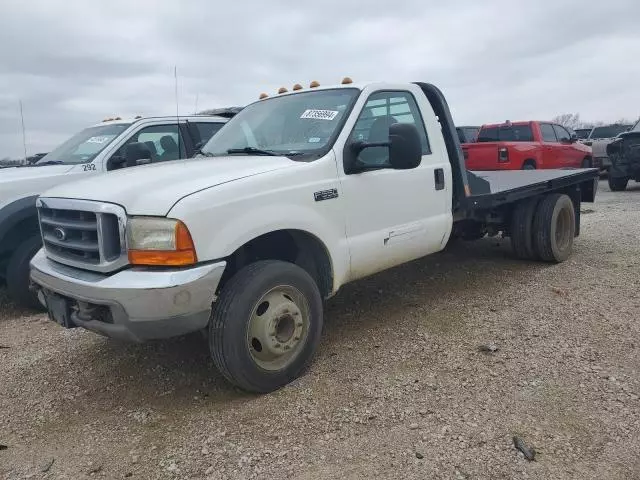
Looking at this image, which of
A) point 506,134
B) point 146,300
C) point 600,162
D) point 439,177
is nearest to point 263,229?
point 146,300

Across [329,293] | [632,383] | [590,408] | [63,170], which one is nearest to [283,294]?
[329,293]

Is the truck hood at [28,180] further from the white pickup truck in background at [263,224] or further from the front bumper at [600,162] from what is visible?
the front bumper at [600,162]

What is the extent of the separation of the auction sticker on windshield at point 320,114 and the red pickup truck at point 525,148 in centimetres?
773

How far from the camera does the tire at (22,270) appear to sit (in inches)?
198

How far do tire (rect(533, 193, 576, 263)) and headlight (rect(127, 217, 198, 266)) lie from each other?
4.32m

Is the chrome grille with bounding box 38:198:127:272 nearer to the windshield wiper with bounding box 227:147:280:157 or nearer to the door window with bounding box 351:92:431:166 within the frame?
the windshield wiper with bounding box 227:147:280:157

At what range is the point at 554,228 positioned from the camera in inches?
238

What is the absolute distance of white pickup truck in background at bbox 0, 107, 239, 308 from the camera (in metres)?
5.04

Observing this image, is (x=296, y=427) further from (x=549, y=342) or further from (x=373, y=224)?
(x=549, y=342)

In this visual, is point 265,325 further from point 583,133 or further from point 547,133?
point 583,133

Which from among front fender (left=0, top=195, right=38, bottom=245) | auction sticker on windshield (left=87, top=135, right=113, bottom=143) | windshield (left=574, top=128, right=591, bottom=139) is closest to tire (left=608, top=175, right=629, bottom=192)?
windshield (left=574, top=128, right=591, bottom=139)

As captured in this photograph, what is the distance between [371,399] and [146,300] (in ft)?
4.61

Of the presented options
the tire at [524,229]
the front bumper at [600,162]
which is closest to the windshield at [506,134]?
the front bumper at [600,162]

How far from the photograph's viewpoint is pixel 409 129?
145 inches
